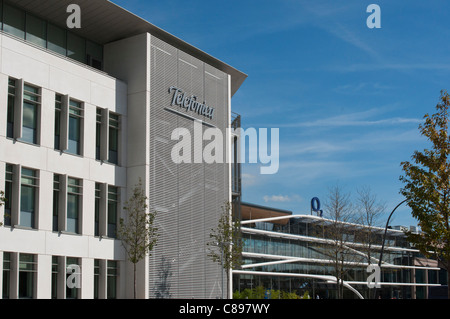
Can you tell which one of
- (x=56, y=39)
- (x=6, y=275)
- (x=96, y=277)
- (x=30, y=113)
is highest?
(x=56, y=39)

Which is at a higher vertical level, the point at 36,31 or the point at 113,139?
the point at 36,31

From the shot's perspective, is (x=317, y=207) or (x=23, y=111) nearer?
(x=23, y=111)

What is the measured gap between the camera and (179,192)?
38.4 m

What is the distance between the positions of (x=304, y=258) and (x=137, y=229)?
45.8 m

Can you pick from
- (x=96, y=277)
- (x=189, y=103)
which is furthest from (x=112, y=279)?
(x=189, y=103)

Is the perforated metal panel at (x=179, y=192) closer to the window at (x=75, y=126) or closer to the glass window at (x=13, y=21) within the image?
the window at (x=75, y=126)

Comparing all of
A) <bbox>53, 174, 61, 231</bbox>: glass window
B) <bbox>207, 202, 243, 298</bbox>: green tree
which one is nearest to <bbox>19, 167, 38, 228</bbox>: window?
<bbox>53, 174, 61, 231</bbox>: glass window

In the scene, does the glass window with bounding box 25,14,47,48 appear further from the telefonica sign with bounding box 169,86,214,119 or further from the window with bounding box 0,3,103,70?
the telefonica sign with bounding box 169,86,214,119

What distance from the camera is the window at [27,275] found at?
96.4 ft

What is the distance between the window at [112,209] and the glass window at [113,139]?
5.62 ft

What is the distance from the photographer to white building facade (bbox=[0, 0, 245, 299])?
98.1ft

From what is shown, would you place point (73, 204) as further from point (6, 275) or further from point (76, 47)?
point (76, 47)

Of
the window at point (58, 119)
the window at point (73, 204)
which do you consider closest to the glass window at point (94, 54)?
the window at point (58, 119)
